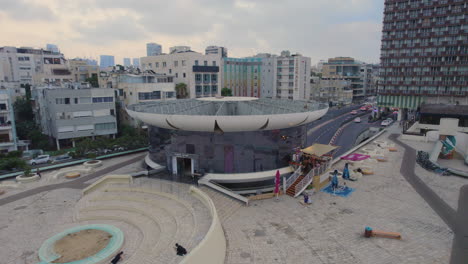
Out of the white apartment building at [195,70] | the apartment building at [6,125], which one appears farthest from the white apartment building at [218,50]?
the apartment building at [6,125]

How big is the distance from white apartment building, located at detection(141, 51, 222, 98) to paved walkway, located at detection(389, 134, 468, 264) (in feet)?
153

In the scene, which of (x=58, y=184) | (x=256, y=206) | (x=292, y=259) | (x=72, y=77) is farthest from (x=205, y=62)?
(x=292, y=259)

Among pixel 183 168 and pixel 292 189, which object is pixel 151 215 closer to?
pixel 183 168

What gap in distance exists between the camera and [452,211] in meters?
20.5

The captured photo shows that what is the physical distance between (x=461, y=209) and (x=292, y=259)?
48.5 feet

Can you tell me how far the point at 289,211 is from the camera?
1994 centimetres

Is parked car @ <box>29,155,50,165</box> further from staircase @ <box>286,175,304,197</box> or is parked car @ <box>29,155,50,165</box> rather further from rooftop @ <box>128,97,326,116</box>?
staircase @ <box>286,175,304,197</box>

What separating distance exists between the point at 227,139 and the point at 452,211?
16.9 m

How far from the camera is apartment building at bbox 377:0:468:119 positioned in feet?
208

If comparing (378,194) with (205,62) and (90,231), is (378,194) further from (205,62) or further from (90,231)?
(205,62)

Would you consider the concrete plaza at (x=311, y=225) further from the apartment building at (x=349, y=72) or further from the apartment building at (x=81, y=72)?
Result: the apartment building at (x=349, y=72)

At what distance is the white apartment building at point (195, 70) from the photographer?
2601 inches

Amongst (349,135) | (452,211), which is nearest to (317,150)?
(452,211)

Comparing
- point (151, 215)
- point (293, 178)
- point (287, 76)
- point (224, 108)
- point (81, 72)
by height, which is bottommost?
point (151, 215)
